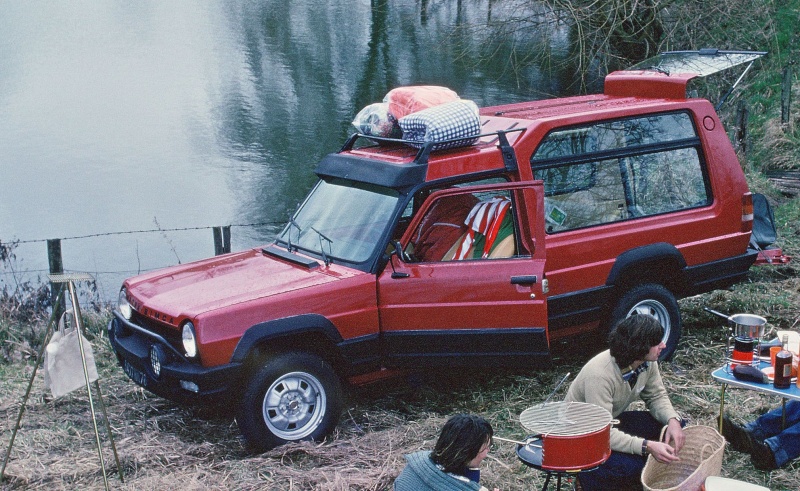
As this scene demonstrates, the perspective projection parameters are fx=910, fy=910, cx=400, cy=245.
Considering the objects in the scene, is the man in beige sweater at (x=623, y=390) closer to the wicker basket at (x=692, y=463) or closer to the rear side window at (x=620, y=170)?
the wicker basket at (x=692, y=463)

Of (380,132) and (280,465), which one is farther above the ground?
(380,132)

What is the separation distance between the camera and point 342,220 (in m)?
6.40

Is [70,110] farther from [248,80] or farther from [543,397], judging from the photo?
[543,397]

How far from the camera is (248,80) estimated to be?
24578mm

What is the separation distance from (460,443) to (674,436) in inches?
56.1

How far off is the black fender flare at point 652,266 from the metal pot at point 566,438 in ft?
8.67

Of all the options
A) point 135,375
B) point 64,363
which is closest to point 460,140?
point 135,375

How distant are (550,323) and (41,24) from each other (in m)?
25.5

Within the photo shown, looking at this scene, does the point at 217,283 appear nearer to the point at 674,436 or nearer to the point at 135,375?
the point at 135,375

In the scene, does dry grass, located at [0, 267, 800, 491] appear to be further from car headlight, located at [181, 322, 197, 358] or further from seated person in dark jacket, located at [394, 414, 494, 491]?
seated person in dark jacket, located at [394, 414, 494, 491]

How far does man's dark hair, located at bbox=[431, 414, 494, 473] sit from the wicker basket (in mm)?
1052

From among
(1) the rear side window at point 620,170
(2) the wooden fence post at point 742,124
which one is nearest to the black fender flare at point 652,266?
(1) the rear side window at point 620,170

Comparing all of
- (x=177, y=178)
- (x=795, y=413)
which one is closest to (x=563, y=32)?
(x=177, y=178)

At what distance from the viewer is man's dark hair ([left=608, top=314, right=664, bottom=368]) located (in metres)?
4.59
